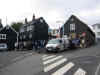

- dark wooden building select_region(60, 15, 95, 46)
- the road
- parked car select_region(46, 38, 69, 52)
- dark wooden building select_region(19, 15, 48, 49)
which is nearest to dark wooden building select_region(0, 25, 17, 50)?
dark wooden building select_region(19, 15, 48, 49)

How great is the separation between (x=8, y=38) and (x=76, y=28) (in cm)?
2094

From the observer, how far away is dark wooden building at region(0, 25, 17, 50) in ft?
145

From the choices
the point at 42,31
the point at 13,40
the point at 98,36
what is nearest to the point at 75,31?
the point at 42,31

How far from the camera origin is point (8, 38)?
4575 cm

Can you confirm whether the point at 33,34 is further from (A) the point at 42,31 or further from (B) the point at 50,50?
(B) the point at 50,50

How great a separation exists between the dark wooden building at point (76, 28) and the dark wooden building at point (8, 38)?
15860 millimetres

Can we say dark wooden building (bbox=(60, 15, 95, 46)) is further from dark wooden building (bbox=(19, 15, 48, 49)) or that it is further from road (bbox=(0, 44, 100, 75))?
road (bbox=(0, 44, 100, 75))

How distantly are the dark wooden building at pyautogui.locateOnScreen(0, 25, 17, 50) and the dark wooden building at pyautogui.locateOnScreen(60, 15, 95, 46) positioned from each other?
1586 centimetres

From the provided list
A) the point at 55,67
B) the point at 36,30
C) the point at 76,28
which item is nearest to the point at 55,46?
the point at 55,67

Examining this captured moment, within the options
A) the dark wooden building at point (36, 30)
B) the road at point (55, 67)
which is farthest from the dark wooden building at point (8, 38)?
the road at point (55, 67)

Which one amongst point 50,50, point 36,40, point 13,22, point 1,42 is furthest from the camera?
point 13,22

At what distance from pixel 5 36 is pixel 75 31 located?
69.3ft

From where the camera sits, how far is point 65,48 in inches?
909

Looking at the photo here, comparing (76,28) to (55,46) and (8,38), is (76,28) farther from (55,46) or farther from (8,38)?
(8,38)
